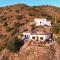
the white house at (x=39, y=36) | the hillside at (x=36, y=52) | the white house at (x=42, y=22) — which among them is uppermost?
the white house at (x=42, y=22)

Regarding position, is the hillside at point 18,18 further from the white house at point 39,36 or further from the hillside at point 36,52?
the white house at point 39,36

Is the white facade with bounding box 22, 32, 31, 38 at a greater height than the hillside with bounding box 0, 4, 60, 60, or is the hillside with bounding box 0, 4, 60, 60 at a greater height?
the hillside with bounding box 0, 4, 60, 60

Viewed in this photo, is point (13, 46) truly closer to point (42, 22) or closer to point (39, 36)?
point (39, 36)

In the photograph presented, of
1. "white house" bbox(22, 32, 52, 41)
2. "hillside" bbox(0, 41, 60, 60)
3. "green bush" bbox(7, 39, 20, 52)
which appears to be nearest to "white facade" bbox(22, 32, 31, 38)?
"white house" bbox(22, 32, 52, 41)

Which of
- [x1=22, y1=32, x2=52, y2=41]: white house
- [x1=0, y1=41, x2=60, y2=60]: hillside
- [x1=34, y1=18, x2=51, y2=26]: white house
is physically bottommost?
[x1=0, y1=41, x2=60, y2=60]: hillside

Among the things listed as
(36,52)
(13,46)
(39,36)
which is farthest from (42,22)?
(36,52)

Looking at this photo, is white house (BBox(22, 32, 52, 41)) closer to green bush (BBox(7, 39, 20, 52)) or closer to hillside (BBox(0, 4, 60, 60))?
green bush (BBox(7, 39, 20, 52))

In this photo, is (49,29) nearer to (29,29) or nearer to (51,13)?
(29,29)

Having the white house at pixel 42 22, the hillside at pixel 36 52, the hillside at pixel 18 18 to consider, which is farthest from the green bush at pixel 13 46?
the white house at pixel 42 22

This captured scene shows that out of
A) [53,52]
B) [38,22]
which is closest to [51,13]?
[38,22]
